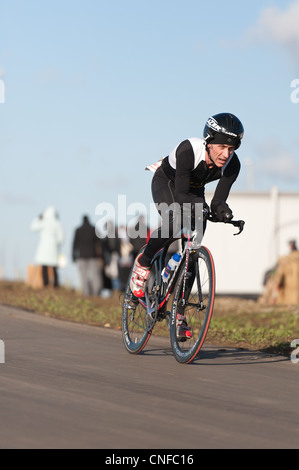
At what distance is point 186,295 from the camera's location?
23.1 feet

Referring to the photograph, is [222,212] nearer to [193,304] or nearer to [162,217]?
[162,217]

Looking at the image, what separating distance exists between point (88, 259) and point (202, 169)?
12.8m

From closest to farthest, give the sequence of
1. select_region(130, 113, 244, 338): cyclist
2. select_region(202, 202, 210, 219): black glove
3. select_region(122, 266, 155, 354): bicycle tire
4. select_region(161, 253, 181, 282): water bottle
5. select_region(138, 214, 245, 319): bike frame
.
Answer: select_region(202, 202, 210, 219): black glove, select_region(130, 113, 244, 338): cyclist, select_region(138, 214, 245, 319): bike frame, select_region(161, 253, 181, 282): water bottle, select_region(122, 266, 155, 354): bicycle tire

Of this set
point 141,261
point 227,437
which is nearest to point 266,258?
point 141,261

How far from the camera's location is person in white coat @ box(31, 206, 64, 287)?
1944cm

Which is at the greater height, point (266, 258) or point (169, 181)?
point (169, 181)

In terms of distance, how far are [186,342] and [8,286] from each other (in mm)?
11400

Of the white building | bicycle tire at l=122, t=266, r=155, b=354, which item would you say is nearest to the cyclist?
bicycle tire at l=122, t=266, r=155, b=354

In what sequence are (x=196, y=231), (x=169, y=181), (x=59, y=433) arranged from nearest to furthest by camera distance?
(x=59, y=433)
(x=196, y=231)
(x=169, y=181)

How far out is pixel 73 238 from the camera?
66.1ft

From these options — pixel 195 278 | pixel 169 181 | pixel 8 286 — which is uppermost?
pixel 169 181

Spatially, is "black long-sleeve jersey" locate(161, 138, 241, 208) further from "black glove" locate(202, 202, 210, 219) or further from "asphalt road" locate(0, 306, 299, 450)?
"asphalt road" locate(0, 306, 299, 450)
